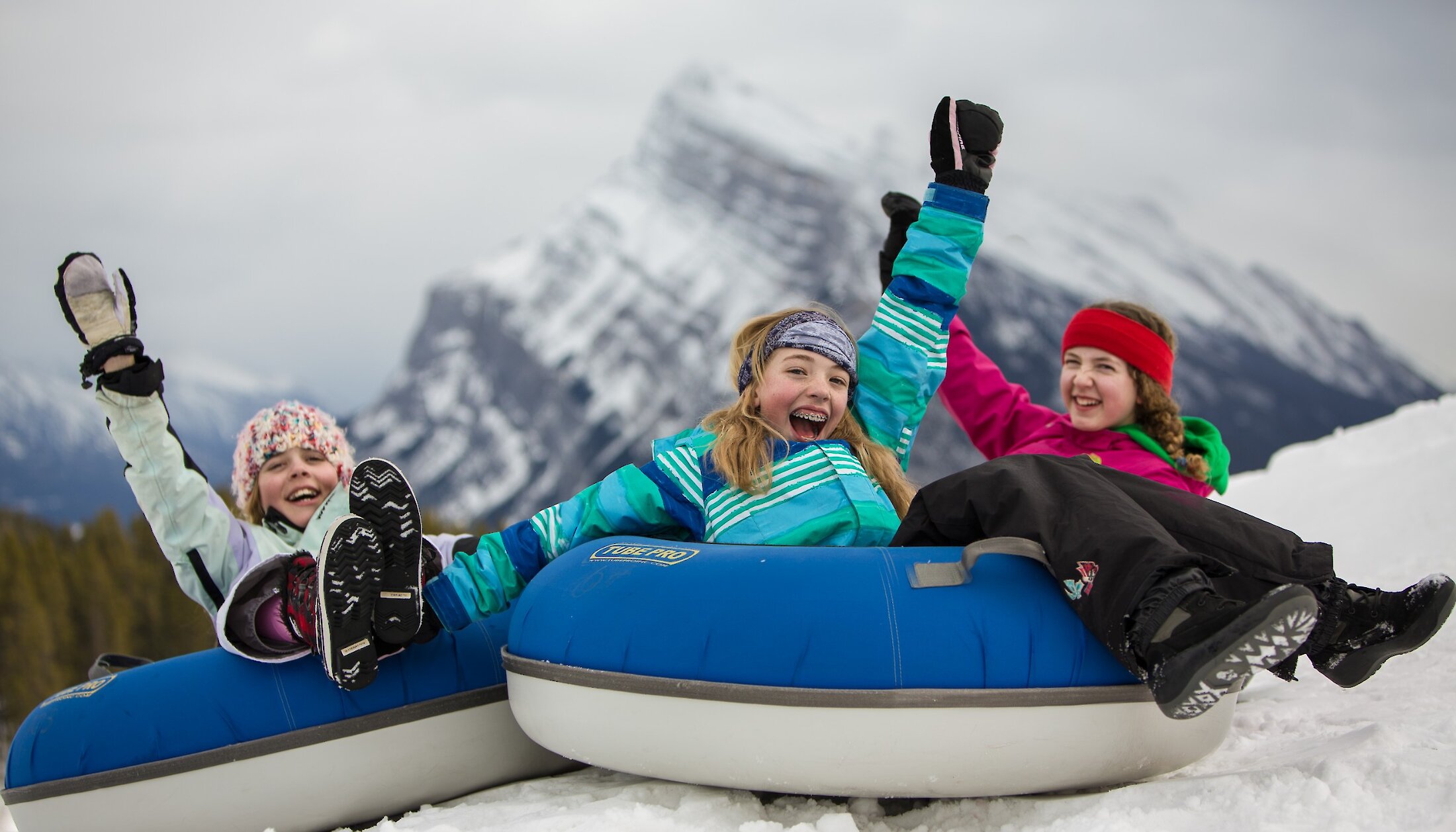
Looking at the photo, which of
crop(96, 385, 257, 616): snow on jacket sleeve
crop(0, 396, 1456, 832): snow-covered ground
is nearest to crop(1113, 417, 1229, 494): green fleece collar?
crop(0, 396, 1456, 832): snow-covered ground

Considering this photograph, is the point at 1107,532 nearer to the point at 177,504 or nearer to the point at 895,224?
the point at 895,224

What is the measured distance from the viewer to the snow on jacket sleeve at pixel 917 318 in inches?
107

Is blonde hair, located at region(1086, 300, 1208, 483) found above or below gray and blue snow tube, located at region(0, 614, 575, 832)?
above

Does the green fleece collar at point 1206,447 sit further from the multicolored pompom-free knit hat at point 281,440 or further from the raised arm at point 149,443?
the raised arm at point 149,443

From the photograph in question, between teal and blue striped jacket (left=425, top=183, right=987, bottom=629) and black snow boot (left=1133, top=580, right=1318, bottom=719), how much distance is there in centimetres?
81

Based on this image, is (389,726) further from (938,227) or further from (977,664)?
(938,227)

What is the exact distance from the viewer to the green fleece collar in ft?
10.3

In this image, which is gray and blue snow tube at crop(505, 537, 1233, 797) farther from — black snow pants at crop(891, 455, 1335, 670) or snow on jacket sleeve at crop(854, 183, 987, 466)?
snow on jacket sleeve at crop(854, 183, 987, 466)

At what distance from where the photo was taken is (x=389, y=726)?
2354 mm

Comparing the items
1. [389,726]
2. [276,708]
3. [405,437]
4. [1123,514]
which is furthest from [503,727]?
[405,437]

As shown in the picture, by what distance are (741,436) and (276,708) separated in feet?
4.24

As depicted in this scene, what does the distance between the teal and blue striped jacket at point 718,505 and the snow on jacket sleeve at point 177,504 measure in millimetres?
967

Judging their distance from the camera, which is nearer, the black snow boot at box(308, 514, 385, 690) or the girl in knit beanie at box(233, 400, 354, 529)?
the black snow boot at box(308, 514, 385, 690)

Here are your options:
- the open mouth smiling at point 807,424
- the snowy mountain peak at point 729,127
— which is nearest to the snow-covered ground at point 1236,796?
the open mouth smiling at point 807,424
